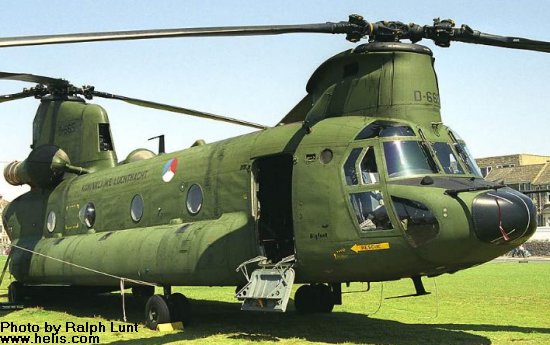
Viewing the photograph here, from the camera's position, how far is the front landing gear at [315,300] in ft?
45.5

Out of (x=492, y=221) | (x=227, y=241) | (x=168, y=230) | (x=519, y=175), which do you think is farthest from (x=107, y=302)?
(x=519, y=175)

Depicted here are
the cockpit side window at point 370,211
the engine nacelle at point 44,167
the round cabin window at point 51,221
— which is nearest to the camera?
the cockpit side window at point 370,211

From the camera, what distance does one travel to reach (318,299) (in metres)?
13.9

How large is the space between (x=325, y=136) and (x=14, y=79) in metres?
8.84

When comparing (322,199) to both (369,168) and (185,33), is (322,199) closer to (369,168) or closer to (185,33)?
(369,168)

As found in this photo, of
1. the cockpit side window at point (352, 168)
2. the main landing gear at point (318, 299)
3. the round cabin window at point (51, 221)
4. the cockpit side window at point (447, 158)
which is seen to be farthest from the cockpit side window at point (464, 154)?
the round cabin window at point (51, 221)

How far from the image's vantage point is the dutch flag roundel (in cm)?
1376

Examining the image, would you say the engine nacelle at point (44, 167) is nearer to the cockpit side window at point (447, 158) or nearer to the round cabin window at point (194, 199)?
the round cabin window at point (194, 199)

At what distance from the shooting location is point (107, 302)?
18.4 m

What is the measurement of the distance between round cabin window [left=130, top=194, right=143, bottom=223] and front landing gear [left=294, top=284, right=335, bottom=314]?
4028 mm

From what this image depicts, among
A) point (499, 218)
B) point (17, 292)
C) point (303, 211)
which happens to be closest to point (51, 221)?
point (17, 292)

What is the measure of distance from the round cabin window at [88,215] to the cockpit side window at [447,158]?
923 centimetres

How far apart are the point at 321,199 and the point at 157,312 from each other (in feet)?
13.9

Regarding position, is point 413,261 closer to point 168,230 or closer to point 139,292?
point 168,230
